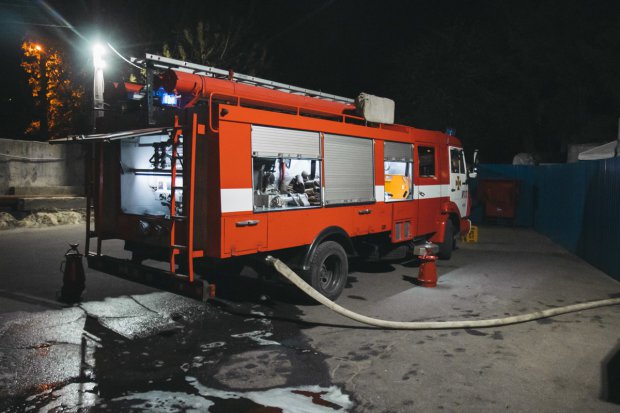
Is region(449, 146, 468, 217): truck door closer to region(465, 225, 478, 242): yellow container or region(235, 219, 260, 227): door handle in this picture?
region(465, 225, 478, 242): yellow container

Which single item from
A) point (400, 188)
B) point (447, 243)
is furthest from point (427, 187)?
point (447, 243)

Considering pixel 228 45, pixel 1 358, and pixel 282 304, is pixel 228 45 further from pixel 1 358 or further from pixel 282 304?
pixel 1 358

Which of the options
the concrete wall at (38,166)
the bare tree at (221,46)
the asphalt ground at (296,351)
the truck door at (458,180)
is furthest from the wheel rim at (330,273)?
the bare tree at (221,46)

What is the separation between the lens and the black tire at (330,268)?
639 cm

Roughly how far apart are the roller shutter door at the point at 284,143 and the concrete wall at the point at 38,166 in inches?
440

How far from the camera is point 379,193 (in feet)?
25.2

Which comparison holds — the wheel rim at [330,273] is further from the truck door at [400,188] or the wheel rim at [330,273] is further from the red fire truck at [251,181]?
the truck door at [400,188]

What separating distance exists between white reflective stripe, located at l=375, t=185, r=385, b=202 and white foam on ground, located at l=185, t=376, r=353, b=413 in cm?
399

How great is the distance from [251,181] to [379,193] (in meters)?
2.90

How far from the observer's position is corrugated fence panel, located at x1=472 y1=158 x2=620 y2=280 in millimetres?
8711

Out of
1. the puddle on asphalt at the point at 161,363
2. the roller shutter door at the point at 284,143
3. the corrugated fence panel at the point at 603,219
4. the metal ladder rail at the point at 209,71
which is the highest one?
the metal ladder rail at the point at 209,71

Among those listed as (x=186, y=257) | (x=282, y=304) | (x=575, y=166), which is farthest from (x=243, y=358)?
(x=575, y=166)

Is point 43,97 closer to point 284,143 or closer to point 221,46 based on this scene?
point 221,46

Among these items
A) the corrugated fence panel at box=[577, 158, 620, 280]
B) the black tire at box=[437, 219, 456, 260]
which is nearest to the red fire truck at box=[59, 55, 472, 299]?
the black tire at box=[437, 219, 456, 260]
